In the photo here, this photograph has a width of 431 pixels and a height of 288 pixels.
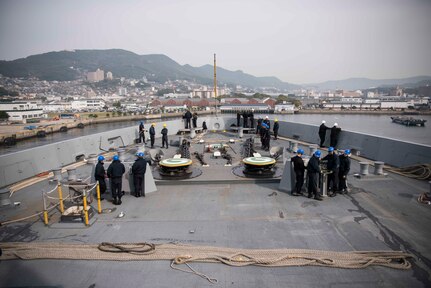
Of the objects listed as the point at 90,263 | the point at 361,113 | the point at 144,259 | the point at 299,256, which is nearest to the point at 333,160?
the point at 299,256

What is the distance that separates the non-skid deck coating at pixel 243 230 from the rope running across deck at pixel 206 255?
118 mm

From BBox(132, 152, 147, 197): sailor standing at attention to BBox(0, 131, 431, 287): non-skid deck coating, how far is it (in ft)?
0.96

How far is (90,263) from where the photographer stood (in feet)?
13.8

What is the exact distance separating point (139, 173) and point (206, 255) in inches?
138

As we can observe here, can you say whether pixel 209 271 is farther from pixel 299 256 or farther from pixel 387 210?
pixel 387 210

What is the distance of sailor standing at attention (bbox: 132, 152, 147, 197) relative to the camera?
23.0 feet

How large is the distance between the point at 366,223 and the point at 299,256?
7.25ft

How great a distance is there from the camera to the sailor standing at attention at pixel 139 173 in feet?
23.0

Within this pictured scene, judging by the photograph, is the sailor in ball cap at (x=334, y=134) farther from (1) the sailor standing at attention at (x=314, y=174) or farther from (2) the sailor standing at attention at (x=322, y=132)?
(1) the sailor standing at attention at (x=314, y=174)

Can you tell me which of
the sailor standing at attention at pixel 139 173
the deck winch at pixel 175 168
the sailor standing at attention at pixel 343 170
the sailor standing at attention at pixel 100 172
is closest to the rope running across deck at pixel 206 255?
the sailor standing at attention at pixel 100 172

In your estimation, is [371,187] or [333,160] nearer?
[333,160]

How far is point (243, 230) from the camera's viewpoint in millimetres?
5207

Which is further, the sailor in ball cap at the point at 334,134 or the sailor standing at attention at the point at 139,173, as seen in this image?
the sailor in ball cap at the point at 334,134

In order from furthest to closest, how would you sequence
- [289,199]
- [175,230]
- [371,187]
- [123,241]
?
[371,187] < [289,199] < [175,230] < [123,241]
